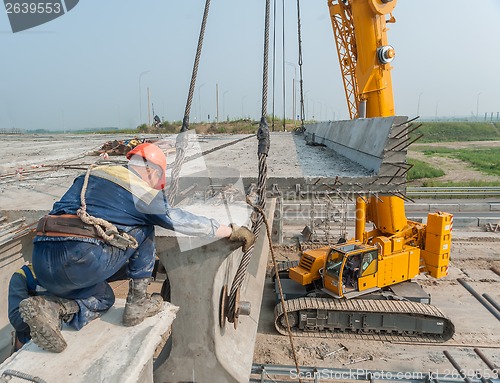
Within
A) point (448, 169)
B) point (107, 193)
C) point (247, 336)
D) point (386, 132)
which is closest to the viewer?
point (107, 193)

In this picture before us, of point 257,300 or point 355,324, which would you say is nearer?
point 257,300

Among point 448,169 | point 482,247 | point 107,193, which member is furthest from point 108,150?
point 448,169

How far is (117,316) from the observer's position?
10.1ft

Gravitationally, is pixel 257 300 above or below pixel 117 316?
below

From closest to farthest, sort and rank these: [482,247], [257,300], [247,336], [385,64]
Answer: [247,336], [257,300], [385,64], [482,247]

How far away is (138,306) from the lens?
290 centimetres

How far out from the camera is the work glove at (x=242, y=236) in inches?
119

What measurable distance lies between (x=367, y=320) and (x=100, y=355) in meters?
7.36

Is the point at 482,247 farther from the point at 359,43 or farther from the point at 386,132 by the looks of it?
the point at 386,132

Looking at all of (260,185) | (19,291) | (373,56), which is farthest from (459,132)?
(19,291)

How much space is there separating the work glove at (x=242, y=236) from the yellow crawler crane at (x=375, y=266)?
18.0 feet

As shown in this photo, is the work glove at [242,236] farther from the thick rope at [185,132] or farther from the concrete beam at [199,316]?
the thick rope at [185,132]

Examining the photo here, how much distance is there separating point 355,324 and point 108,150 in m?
8.26

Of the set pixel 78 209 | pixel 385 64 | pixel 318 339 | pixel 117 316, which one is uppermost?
pixel 385 64
